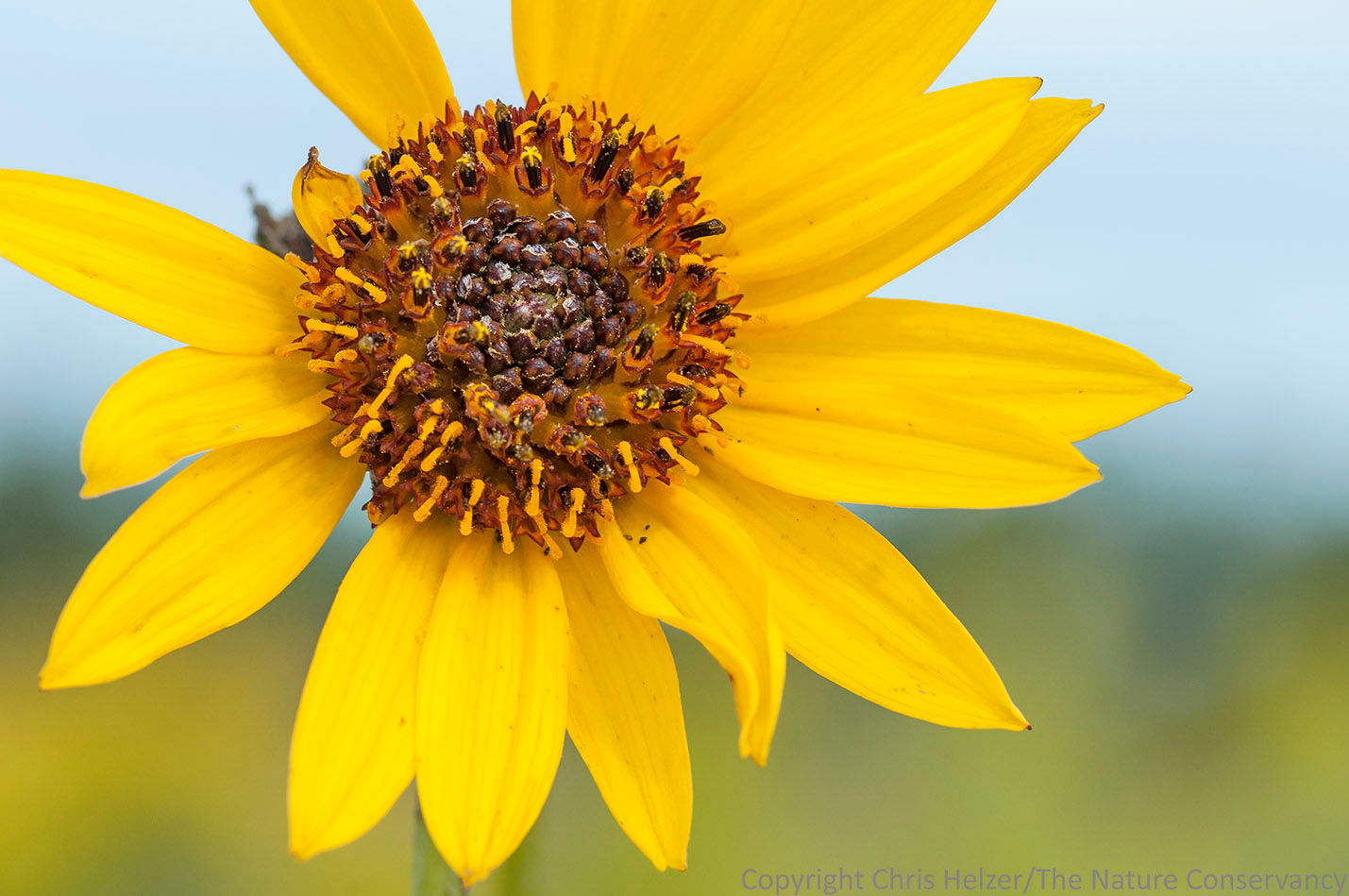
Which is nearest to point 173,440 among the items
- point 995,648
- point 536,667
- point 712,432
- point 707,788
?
point 536,667

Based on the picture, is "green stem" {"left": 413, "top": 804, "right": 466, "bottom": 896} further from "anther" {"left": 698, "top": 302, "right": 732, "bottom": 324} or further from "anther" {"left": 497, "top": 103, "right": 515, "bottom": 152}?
"anther" {"left": 497, "top": 103, "right": 515, "bottom": 152}

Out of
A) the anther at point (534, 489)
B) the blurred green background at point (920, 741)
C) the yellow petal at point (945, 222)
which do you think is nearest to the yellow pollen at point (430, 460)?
the anther at point (534, 489)

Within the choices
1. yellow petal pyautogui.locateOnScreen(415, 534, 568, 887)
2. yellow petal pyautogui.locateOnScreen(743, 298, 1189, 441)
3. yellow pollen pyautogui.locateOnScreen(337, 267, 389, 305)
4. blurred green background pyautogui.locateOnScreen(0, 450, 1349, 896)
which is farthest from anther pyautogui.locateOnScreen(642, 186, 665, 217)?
blurred green background pyautogui.locateOnScreen(0, 450, 1349, 896)

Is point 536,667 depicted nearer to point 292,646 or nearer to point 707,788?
point 707,788

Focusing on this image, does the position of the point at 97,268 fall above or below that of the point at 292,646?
above

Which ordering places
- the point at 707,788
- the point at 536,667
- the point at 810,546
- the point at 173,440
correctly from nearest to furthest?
the point at 173,440, the point at 536,667, the point at 810,546, the point at 707,788

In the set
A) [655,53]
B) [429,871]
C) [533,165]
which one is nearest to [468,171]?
[533,165]

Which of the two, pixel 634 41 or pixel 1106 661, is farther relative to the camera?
pixel 1106 661

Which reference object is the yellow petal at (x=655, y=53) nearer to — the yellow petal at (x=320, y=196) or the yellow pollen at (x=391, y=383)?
the yellow petal at (x=320, y=196)

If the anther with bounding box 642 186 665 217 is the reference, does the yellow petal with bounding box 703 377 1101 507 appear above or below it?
below
